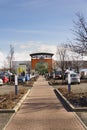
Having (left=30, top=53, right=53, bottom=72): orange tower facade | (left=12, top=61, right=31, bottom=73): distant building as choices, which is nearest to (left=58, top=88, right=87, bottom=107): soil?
(left=12, top=61, right=31, bottom=73): distant building

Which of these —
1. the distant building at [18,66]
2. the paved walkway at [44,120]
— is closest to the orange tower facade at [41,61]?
the distant building at [18,66]

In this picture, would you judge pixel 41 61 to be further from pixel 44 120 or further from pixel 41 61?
pixel 44 120

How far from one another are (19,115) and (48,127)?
292 centimetres

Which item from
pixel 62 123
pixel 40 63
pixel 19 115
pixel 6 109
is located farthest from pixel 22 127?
pixel 40 63

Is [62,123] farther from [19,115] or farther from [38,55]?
[38,55]

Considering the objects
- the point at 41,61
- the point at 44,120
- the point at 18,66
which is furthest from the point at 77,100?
the point at 41,61

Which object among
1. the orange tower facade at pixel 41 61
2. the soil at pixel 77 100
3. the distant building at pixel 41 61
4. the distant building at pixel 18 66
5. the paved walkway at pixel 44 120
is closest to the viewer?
the paved walkway at pixel 44 120

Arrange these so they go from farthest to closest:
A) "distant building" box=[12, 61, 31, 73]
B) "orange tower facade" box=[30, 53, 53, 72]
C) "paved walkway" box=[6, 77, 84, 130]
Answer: "orange tower facade" box=[30, 53, 53, 72] → "distant building" box=[12, 61, 31, 73] → "paved walkway" box=[6, 77, 84, 130]

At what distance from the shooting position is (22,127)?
10992mm

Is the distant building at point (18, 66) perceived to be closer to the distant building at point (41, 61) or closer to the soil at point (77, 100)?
the soil at point (77, 100)

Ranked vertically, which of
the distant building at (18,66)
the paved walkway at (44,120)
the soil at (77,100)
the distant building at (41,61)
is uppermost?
the distant building at (41,61)

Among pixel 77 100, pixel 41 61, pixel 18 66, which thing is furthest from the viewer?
pixel 41 61

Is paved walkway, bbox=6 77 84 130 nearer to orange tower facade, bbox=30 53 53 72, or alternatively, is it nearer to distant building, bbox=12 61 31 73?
distant building, bbox=12 61 31 73

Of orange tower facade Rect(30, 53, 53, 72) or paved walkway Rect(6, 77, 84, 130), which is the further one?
orange tower facade Rect(30, 53, 53, 72)
